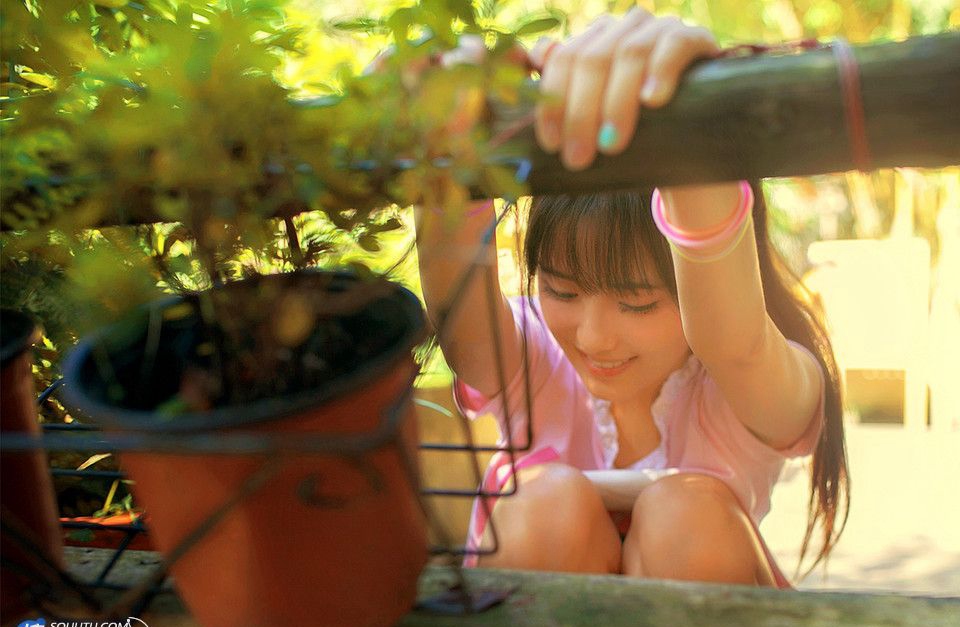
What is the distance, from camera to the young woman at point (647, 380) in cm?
76

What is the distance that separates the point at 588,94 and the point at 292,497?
27 centimetres

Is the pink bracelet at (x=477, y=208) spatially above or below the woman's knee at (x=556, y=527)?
above

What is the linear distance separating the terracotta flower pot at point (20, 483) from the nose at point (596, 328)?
58 centimetres

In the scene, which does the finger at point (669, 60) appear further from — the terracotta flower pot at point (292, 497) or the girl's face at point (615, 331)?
the girl's face at point (615, 331)

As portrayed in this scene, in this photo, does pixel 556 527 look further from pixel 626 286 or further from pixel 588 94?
pixel 588 94

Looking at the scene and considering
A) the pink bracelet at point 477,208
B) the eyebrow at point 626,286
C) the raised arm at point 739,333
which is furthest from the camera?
the eyebrow at point 626,286

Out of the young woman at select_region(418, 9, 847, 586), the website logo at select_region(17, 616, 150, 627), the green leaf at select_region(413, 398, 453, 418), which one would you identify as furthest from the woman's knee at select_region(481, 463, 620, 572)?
the website logo at select_region(17, 616, 150, 627)

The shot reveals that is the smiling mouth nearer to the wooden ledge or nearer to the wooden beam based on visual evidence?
the wooden ledge

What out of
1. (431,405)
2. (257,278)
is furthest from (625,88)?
(431,405)

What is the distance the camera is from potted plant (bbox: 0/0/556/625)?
0.36 metres

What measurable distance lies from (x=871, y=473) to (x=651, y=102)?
2093 mm

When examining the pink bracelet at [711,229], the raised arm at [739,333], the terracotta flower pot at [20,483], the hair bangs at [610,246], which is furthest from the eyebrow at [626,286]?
the terracotta flower pot at [20,483]

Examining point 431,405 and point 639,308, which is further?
point 639,308

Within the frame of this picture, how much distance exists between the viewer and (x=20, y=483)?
1.58 ft
